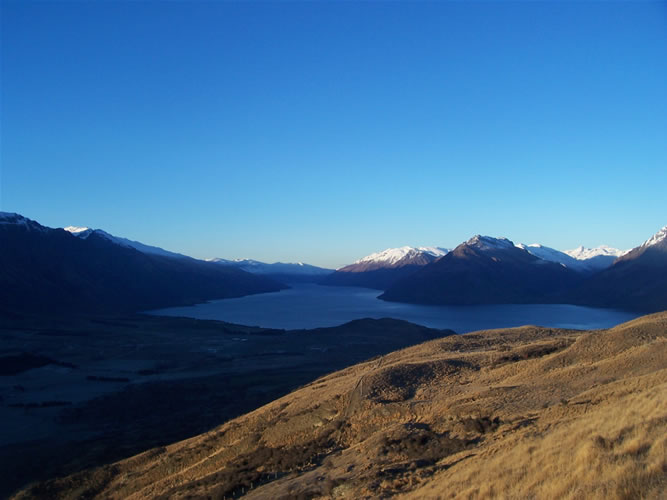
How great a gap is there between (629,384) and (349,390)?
11994 millimetres

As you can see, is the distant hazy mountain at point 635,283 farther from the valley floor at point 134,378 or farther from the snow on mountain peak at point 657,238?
the valley floor at point 134,378

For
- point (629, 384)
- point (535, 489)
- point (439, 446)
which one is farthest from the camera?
point (629, 384)

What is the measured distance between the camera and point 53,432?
32.0 meters

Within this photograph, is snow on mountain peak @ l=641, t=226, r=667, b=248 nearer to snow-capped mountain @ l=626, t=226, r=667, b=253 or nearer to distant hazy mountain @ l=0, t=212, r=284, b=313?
snow-capped mountain @ l=626, t=226, r=667, b=253

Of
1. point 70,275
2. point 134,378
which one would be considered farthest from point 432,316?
point 70,275

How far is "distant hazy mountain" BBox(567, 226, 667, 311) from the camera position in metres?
147

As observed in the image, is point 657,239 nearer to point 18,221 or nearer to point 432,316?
point 432,316

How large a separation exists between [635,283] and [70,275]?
178249 millimetres

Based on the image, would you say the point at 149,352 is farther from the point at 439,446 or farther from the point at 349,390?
the point at 439,446

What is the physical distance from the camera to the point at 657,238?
18812cm

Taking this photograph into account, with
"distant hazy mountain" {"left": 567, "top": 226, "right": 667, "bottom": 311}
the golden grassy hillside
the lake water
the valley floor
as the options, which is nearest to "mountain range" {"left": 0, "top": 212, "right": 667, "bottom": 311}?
"distant hazy mountain" {"left": 567, "top": 226, "right": 667, "bottom": 311}

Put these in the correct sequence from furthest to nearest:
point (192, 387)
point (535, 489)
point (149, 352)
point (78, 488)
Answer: point (149, 352) → point (192, 387) → point (78, 488) → point (535, 489)

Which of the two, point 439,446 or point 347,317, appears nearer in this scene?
point 439,446

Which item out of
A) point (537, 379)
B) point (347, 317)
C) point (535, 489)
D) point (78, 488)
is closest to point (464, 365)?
point (537, 379)
